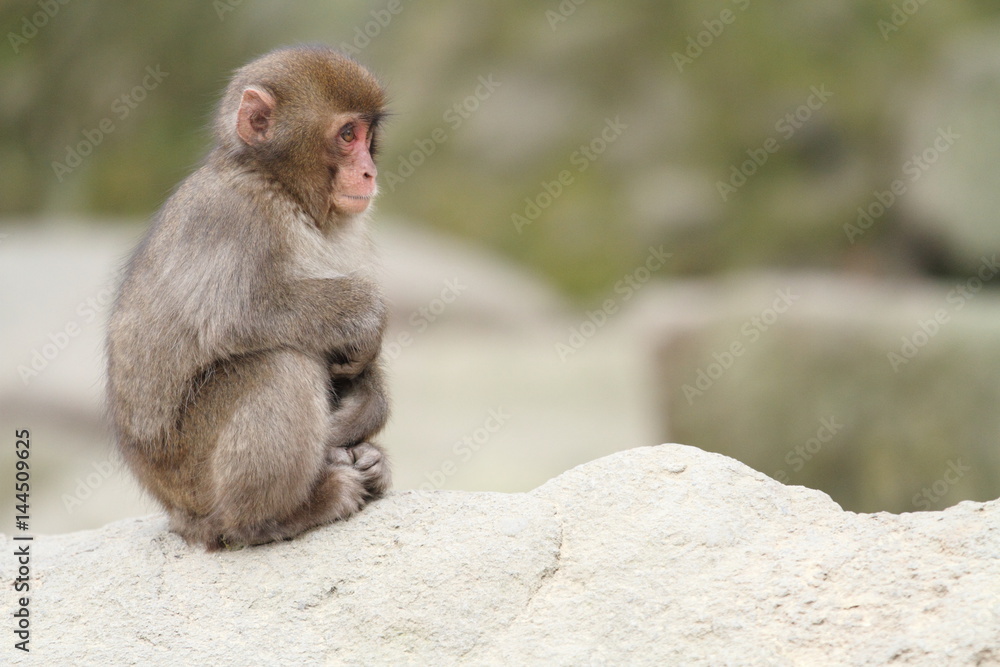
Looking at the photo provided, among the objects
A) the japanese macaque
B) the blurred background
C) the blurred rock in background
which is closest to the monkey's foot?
the japanese macaque

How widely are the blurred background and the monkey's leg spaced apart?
20.3 ft

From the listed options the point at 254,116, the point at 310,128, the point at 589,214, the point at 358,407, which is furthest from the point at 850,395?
the point at 589,214

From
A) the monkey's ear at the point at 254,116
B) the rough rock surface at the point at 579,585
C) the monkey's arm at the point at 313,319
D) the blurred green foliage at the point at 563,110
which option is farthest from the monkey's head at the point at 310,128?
the blurred green foliage at the point at 563,110

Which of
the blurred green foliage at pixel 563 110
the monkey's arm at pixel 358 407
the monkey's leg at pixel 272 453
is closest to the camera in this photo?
the monkey's leg at pixel 272 453

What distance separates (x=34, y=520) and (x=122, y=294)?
773 cm

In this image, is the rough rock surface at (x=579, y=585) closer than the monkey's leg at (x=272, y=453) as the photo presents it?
Yes

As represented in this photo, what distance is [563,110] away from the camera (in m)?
18.6

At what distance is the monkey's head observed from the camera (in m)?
5.38

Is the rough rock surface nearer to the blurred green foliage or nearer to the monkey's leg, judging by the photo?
the monkey's leg

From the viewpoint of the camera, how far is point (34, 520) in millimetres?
12375

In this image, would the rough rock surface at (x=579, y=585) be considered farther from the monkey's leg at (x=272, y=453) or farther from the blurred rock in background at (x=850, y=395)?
the blurred rock in background at (x=850, y=395)

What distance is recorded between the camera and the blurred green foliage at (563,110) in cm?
1683

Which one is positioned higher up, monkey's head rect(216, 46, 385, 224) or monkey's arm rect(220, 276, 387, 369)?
monkey's head rect(216, 46, 385, 224)

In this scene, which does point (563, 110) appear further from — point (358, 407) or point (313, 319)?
point (313, 319)
